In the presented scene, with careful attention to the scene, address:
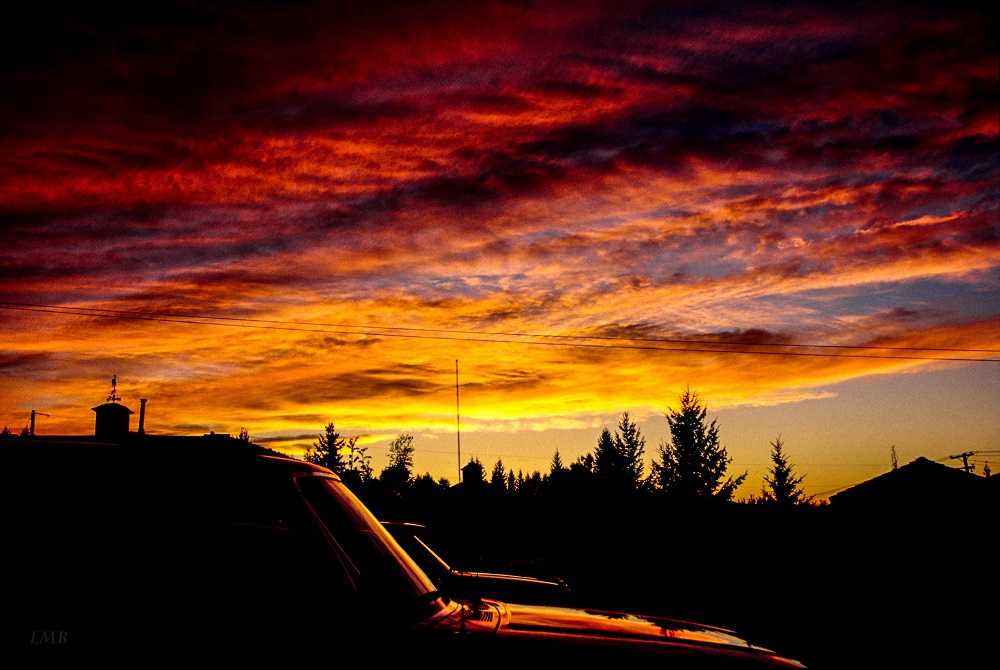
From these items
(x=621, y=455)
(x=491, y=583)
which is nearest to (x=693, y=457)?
(x=621, y=455)

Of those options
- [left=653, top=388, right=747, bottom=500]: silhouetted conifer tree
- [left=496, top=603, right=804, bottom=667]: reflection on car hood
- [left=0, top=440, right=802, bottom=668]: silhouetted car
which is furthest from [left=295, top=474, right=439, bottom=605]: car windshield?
[left=653, top=388, right=747, bottom=500]: silhouetted conifer tree

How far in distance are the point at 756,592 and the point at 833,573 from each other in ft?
8.65

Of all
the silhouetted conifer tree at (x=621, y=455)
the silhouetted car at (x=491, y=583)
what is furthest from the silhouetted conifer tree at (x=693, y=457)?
the silhouetted car at (x=491, y=583)

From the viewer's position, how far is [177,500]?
7.72ft

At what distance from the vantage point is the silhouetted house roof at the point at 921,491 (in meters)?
28.8

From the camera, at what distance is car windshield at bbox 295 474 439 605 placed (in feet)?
8.19

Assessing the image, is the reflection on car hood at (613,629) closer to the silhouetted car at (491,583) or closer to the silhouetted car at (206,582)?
the silhouetted car at (206,582)

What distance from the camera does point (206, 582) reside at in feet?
7.30

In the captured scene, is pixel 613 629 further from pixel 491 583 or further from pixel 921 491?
pixel 921 491

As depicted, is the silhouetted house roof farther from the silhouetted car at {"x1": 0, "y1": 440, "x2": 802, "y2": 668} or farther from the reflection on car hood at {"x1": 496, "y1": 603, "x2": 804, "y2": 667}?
the silhouetted car at {"x1": 0, "y1": 440, "x2": 802, "y2": 668}

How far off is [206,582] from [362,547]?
74 centimetres

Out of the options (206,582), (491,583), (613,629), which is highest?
(206,582)

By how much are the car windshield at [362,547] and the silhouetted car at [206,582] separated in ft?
0.11

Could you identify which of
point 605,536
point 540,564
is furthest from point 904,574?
point 540,564
